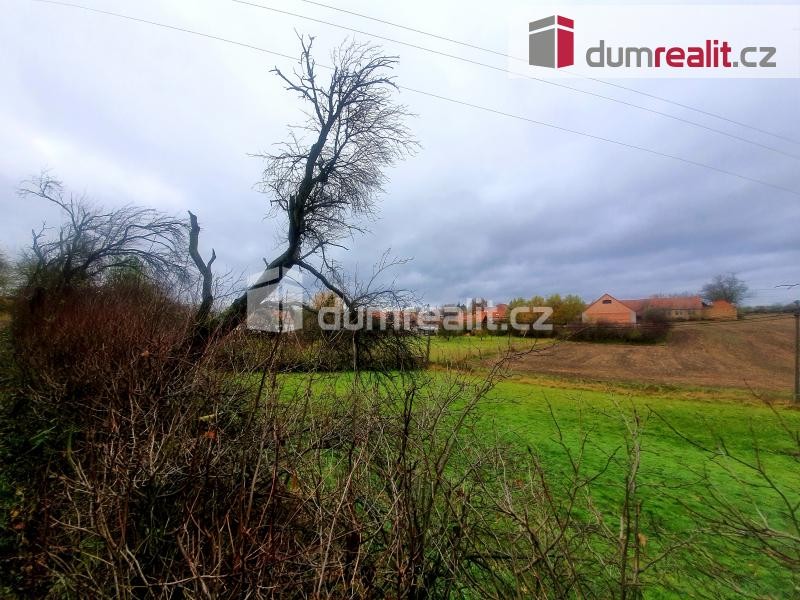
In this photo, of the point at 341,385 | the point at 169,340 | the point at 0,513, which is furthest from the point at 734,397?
the point at 0,513

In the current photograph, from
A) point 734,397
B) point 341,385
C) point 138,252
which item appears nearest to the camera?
point 341,385

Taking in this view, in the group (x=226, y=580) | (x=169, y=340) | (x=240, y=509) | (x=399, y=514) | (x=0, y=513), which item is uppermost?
(x=169, y=340)

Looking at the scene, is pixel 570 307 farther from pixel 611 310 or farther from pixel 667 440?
pixel 667 440

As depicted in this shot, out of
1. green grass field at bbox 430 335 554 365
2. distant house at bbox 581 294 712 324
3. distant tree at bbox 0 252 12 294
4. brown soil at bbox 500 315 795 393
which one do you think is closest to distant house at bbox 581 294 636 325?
distant house at bbox 581 294 712 324

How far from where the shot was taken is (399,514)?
5.88ft

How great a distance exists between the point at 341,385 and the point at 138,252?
9.87m

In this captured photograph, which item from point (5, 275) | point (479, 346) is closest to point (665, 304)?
point (479, 346)

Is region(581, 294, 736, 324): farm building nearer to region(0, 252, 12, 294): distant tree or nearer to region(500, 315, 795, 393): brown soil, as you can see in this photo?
region(500, 315, 795, 393): brown soil

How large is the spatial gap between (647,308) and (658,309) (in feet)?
1.80

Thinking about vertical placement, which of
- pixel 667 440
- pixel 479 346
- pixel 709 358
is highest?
pixel 479 346

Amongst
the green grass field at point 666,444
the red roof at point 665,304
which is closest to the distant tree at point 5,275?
the green grass field at point 666,444

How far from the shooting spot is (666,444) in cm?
1064

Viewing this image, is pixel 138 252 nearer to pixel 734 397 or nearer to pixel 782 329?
pixel 734 397

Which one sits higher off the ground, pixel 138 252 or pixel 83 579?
pixel 138 252
